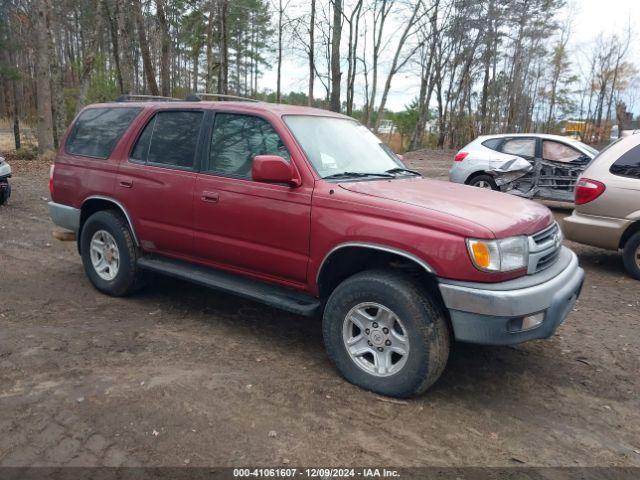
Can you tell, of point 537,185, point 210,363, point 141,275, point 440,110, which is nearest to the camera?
point 210,363

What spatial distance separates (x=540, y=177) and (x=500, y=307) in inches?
326

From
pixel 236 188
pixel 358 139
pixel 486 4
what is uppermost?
pixel 486 4

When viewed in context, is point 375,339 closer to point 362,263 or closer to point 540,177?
point 362,263

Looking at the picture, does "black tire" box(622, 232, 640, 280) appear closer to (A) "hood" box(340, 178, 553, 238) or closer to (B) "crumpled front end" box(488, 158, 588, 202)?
(A) "hood" box(340, 178, 553, 238)

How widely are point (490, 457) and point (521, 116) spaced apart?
41.0 metres

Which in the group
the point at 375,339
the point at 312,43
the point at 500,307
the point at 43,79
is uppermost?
the point at 312,43

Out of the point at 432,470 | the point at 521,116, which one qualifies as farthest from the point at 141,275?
the point at 521,116

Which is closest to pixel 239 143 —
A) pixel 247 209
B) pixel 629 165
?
pixel 247 209

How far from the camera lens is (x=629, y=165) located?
6086mm

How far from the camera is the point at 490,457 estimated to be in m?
2.79

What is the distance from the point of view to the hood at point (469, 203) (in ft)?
10.5

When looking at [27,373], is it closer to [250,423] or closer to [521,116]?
[250,423]

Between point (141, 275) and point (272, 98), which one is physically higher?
point (272, 98)

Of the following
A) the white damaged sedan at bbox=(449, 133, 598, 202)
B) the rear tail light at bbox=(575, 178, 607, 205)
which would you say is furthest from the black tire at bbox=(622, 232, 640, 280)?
the white damaged sedan at bbox=(449, 133, 598, 202)
